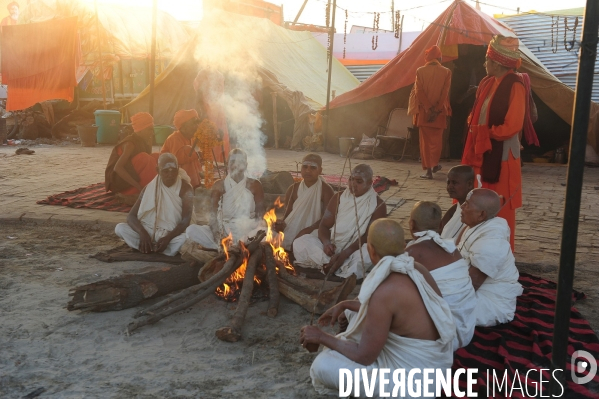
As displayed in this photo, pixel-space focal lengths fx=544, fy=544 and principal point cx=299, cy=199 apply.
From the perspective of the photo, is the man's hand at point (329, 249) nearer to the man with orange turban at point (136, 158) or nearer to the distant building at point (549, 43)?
the man with orange turban at point (136, 158)

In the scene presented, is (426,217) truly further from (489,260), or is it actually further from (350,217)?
(350,217)

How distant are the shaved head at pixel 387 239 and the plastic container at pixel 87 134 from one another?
1416cm

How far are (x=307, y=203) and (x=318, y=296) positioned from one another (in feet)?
5.77

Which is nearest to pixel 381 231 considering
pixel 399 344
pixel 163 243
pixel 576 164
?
pixel 399 344

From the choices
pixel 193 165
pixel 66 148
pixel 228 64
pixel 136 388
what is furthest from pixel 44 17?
pixel 136 388

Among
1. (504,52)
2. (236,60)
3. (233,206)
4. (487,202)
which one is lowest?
(233,206)

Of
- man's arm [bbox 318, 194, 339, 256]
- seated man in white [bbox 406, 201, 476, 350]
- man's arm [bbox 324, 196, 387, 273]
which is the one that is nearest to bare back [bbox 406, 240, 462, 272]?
seated man in white [bbox 406, 201, 476, 350]

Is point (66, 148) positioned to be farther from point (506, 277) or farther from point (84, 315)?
point (506, 277)

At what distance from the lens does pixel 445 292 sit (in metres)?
3.22

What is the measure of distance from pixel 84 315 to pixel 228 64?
11.5 meters

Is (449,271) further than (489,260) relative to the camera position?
No

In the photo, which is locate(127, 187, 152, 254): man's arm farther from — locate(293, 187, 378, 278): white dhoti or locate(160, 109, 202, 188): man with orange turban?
locate(160, 109, 202, 188): man with orange turban

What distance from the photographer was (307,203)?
18.4 ft

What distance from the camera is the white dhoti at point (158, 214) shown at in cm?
547
